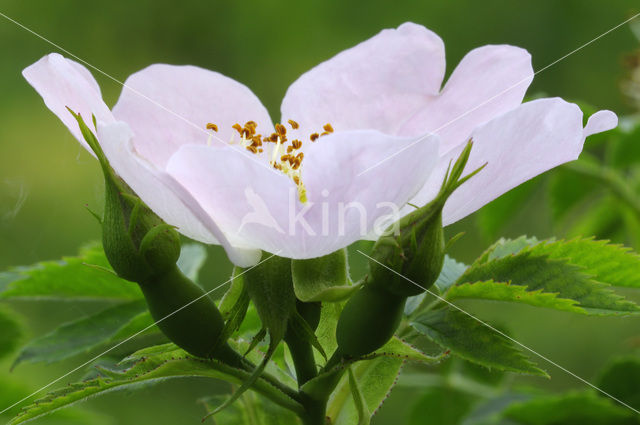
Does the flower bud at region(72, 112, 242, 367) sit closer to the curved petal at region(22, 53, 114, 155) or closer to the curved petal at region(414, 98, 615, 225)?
the curved petal at region(22, 53, 114, 155)

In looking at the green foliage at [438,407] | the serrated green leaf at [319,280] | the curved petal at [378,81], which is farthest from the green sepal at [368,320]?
the green foliage at [438,407]

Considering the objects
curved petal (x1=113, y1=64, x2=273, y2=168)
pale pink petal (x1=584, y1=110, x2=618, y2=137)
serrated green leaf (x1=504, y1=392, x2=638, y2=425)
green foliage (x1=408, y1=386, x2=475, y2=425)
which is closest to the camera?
pale pink petal (x1=584, y1=110, x2=618, y2=137)

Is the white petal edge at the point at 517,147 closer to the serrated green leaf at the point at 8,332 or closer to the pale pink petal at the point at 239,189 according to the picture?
the pale pink petal at the point at 239,189

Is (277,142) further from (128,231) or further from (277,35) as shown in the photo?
(277,35)

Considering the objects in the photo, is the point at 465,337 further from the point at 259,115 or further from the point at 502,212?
the point at 502,212

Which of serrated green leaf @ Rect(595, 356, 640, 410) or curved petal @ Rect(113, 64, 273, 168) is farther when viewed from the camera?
serrated green leaf @ Rect(595, 356, 640, 410)

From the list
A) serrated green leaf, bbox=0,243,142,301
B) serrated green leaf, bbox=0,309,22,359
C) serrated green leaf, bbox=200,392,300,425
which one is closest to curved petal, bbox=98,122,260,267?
serrated green leaf, bbox=200,392,300,425

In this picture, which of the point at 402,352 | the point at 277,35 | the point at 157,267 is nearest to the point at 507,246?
the point at 402,352
